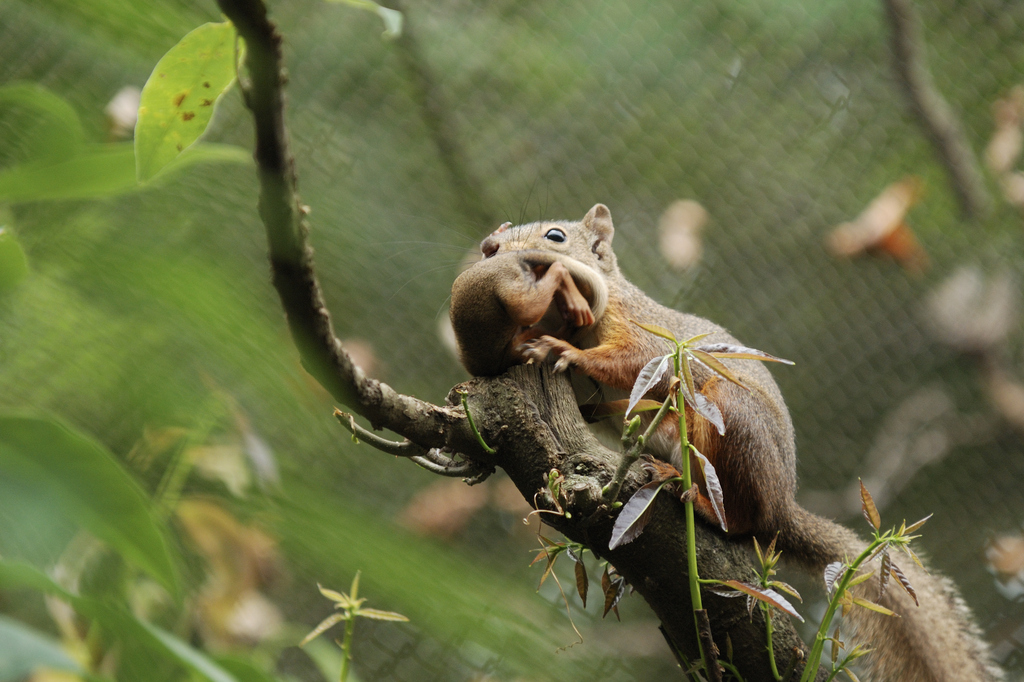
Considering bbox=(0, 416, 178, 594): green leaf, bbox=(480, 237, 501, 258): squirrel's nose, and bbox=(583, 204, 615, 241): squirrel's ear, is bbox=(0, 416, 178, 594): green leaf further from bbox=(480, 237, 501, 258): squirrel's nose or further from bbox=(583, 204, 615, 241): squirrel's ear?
bbox=(583, 204, 615, 241): squirrel's ear

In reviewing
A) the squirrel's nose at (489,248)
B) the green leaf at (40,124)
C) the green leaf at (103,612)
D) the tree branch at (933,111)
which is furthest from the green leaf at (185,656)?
the tree branch at (933,111)

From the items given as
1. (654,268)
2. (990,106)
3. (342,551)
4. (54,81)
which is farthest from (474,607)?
(990,106)

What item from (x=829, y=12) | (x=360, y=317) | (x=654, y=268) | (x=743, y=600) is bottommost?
(x=360, y=317)

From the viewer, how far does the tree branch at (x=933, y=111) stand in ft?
8.00

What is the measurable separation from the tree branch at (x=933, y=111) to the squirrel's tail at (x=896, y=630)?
1784 mm

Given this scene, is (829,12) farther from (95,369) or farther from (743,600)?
(95,369)

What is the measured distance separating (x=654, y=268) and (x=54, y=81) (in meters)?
1.85

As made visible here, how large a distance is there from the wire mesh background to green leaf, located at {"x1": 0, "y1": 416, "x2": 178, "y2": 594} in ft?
4.96

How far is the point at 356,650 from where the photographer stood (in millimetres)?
2486

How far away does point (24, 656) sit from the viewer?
368mm

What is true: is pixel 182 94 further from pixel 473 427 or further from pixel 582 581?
pixel 582 581

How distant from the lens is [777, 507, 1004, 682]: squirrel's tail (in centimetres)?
123

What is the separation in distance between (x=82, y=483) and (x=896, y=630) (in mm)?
1224

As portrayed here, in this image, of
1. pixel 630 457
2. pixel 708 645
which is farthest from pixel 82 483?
pixel 708 645
